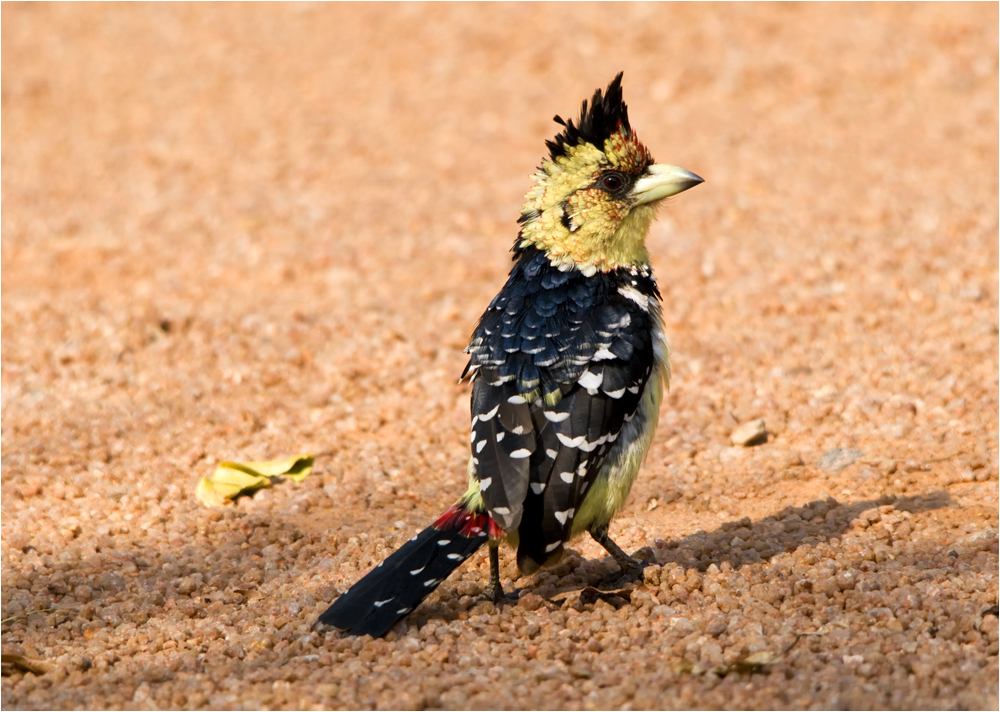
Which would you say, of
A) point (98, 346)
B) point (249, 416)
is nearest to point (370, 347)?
point (249, 416)

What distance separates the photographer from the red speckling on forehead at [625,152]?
16.7 feet

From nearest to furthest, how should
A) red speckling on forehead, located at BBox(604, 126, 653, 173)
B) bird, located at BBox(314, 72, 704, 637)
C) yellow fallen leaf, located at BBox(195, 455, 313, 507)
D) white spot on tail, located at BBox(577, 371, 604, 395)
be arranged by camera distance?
bird, located at BBox(314, 72, 704, 637), white spot on tail, located at BBox(577, 371, 604, 395), red speckling on forehead, located at BBox(604, 126, 653, 173), yellow fallen leaf, located at BBox(195, 455, 313, 507)

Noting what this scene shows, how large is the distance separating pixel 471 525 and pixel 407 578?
13.2 inches

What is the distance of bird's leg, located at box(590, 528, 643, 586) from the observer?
15.6 ft

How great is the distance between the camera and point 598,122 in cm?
506

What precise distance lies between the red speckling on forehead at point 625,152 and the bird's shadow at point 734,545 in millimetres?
1746

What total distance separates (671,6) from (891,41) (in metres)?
2.58

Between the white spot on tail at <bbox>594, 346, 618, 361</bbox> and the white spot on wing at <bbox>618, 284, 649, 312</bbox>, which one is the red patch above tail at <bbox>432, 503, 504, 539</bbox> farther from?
the white spot on wing at <bbox>618, 284, 649, 312</bbox>

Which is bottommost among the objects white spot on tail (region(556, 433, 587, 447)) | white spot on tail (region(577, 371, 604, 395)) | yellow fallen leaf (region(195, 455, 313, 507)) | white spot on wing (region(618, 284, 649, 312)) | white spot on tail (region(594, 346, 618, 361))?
yellow fallen leaf (region(195, 455, 313, 507))

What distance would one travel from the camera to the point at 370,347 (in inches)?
298

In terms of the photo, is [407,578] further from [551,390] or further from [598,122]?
[598,122]

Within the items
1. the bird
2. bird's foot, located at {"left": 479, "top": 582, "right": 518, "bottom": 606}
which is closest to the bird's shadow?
bird's foot, located at {"left": 479, "top": 582, "right": 518, "bottom": 606}

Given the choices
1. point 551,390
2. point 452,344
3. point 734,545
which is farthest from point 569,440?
point 452,344

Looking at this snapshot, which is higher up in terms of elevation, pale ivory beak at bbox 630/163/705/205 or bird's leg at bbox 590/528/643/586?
pale ivory beak at bbox 630/163/705/205
